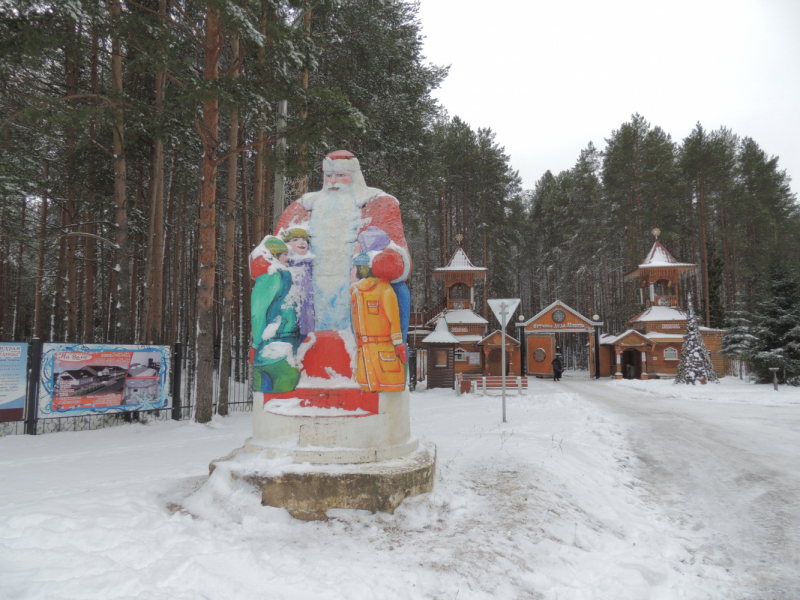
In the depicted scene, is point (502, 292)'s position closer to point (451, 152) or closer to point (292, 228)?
point (451, 152)

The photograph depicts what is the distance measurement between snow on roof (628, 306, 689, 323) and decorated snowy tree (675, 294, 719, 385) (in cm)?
657

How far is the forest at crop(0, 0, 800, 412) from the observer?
28.0 ft

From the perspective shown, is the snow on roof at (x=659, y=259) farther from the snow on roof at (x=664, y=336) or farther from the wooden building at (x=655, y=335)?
the snow on roof at (x=664, y=336)

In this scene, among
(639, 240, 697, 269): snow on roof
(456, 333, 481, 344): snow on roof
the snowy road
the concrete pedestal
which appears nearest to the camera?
the snowy road

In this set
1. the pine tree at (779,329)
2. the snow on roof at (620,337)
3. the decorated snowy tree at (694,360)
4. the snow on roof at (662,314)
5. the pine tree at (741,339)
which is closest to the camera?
the pine tree at (779,329)

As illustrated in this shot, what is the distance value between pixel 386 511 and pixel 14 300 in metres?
32.9

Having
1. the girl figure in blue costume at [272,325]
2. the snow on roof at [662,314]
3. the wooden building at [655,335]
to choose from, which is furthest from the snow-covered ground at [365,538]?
the snow on roof at [662,314]

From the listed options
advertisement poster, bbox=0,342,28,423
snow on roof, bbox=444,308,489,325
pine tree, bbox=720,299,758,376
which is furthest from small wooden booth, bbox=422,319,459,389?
advertisement poster, bbox=0,342,28,423

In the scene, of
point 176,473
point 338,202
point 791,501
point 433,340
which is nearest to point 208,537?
point 176,473

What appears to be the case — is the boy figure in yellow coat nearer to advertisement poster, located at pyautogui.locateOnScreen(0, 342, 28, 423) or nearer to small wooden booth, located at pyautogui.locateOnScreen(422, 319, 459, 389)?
advertisement poster, located at pyautogui.locateOnScreen(0, 342, 28, 423)

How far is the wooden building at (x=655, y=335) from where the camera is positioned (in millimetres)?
26203

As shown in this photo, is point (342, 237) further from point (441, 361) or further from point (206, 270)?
point (441, 361)

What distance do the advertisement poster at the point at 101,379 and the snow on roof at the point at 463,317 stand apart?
17.9m

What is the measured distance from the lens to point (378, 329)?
441 cm
